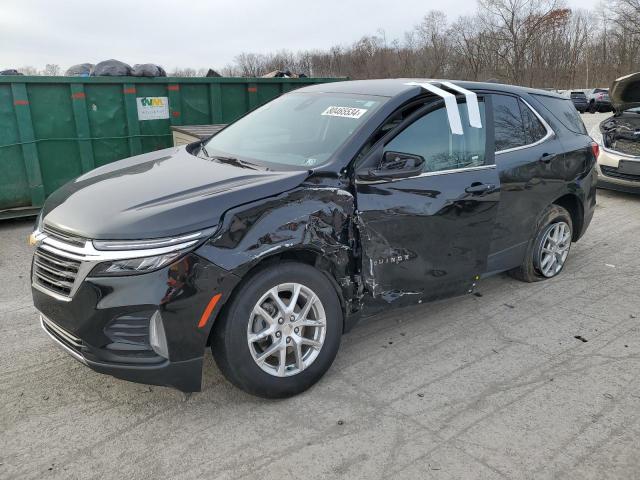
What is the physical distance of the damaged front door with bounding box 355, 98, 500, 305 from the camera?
328cm

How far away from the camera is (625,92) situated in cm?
890

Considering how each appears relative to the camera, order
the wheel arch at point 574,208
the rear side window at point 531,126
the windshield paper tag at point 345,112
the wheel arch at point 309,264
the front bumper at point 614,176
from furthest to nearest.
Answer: the front bumper at point 614,176 < the wheel arch at point 574,208 < the rear side window at point 531,126 < the windshield paper tag at point 345,112 < the wheel arch at point 309,264

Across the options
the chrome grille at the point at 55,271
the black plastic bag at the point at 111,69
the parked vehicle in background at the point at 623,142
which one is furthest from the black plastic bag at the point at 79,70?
the parked vehicle in background at the point at 623,142

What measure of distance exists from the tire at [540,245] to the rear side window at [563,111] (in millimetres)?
799

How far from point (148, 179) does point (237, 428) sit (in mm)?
1530

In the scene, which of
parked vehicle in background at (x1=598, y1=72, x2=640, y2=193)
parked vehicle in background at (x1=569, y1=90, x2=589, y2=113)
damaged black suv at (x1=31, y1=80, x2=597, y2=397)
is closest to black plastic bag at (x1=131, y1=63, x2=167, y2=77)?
damaged black suv at (x1=31, y1=80, x2=597, y2=397)

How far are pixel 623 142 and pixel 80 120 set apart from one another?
8477 millimetres

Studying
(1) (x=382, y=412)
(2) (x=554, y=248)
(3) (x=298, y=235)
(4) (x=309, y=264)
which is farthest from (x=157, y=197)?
(2) (x=554, y=248)

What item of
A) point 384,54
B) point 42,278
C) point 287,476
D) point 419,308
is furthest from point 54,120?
point 384,54

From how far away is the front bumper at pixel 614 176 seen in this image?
8477 mm

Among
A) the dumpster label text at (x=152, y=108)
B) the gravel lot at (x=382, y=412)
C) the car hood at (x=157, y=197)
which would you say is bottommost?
the gravel lot at (x=382, y=412)

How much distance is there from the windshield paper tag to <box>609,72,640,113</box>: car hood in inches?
273

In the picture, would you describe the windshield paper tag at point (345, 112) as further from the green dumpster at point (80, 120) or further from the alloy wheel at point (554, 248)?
the green dumpster at point (80, 120)

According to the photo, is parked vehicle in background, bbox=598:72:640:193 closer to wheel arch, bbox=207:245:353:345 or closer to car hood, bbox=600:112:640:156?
car hood, bbox=600:112:640:156
